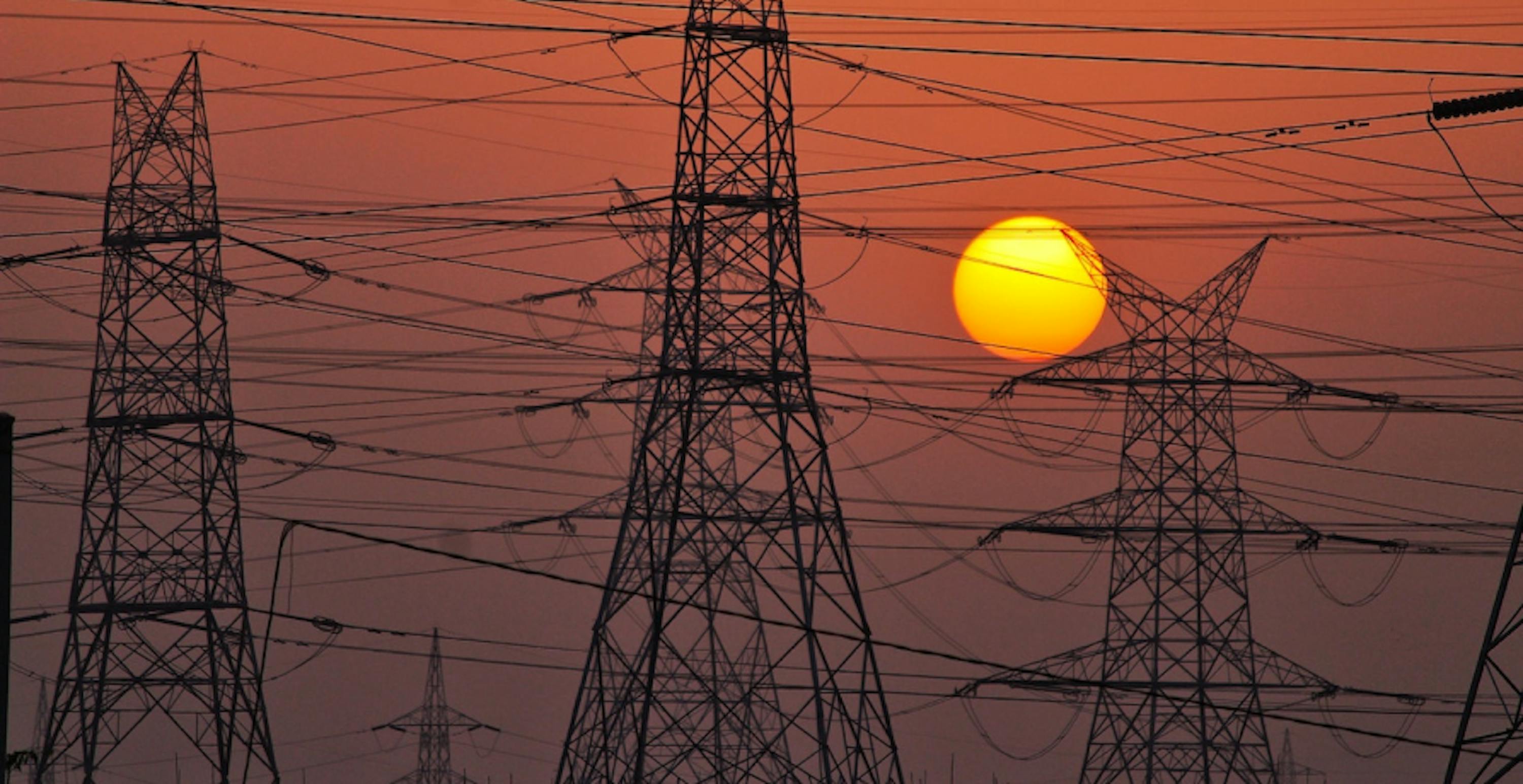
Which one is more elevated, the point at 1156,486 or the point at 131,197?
the point at 131,197

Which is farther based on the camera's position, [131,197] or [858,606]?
[131,197]

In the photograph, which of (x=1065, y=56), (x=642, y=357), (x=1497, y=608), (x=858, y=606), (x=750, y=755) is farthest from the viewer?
(x=642, y=357)

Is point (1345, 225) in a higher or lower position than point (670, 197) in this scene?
higher

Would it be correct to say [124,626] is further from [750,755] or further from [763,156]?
[763,156]

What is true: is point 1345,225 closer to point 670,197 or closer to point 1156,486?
point 1156,486

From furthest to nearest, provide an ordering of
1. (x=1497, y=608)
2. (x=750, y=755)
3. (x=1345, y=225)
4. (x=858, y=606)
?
(x=1345, y=225), (x=750, y=755), (x=858, y=606), (x=1497, y=608)

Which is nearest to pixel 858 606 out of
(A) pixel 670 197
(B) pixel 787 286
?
(B) pixel 787 286

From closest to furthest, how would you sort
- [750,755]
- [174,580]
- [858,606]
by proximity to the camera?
[858,606], [750,755], [174,580]

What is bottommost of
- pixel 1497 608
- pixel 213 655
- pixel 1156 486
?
pixel 1497 608

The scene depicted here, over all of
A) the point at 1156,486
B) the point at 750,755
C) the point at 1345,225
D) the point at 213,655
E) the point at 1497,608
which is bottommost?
the point at 1497,608

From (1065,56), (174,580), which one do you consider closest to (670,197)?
(1065,56)
